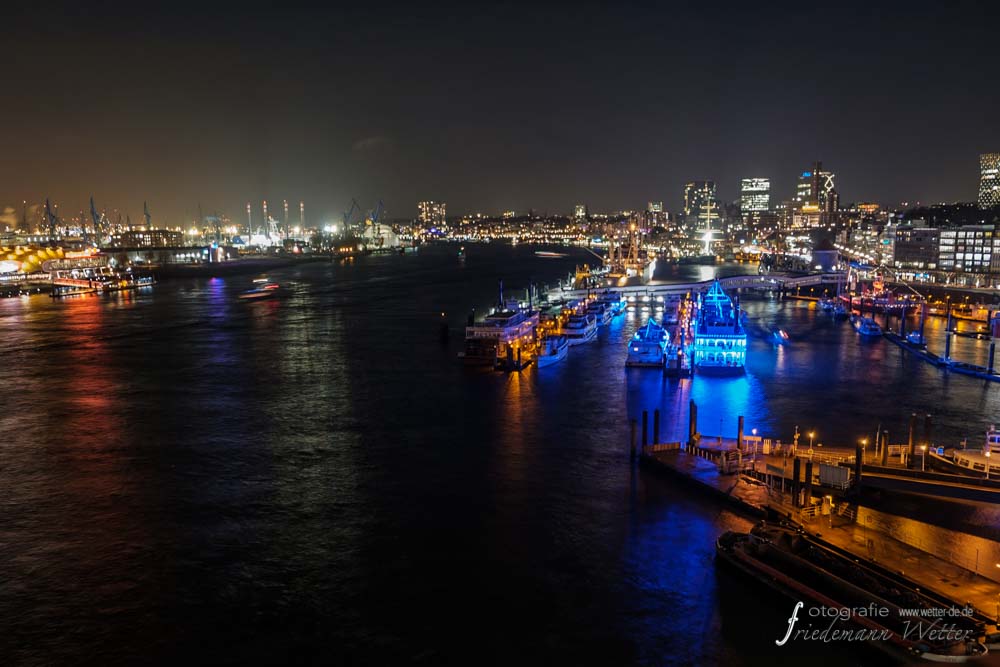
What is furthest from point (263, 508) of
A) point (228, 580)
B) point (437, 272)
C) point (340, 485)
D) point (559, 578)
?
point (437, 272)

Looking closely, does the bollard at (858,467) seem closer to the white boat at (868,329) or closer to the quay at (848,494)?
the quay at (848,494)

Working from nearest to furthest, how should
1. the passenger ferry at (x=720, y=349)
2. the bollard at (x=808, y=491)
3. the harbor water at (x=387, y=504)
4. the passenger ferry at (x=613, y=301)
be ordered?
the harbor water at (x=387, y=504) → the bollard at (x=808, y=491) → the passenger ferry at (x=720, y=349) → the passenger ferry at (x=613, y=301)

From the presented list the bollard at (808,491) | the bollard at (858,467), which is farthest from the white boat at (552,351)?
the bollard at (808,491)

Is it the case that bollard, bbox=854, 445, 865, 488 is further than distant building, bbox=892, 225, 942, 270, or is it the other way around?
distant building, bbox=892, 225, 942, 270

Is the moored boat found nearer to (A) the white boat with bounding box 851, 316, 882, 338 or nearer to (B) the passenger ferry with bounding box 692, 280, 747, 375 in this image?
(B) the passenger ferry with bounding box 692, 280, 747, 375

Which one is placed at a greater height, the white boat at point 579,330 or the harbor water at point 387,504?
the white boat at point 579,330

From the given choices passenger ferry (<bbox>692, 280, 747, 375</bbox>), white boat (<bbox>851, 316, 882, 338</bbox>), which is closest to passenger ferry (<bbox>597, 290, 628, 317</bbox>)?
white boat (<bbox>851, 316, 882, 338</bbox>)
